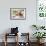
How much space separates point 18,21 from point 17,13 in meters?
0.39

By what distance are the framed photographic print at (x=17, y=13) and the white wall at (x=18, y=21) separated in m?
0.15

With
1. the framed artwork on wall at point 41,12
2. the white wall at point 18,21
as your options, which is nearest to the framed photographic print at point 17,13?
the white wall at point 18,21

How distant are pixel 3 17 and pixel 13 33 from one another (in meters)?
0.95

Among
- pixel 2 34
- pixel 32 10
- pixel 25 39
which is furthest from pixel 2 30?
pixel 32 10

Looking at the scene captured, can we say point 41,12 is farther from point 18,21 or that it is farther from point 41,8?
point 18,21

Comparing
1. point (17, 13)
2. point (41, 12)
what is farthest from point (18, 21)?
point (41, 12)

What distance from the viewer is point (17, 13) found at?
7984 millimetres

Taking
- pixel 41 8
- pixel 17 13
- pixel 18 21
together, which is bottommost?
pixel 18 21

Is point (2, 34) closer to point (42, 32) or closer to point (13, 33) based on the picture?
point (13, 33)

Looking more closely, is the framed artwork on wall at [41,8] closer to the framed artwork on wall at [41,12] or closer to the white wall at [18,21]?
the framed artwork on wall at [41,12]

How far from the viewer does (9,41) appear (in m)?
8.09

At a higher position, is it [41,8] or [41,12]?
[41,8]

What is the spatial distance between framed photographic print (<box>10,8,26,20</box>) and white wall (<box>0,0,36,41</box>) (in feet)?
0.48

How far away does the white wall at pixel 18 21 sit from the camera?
313 inches
